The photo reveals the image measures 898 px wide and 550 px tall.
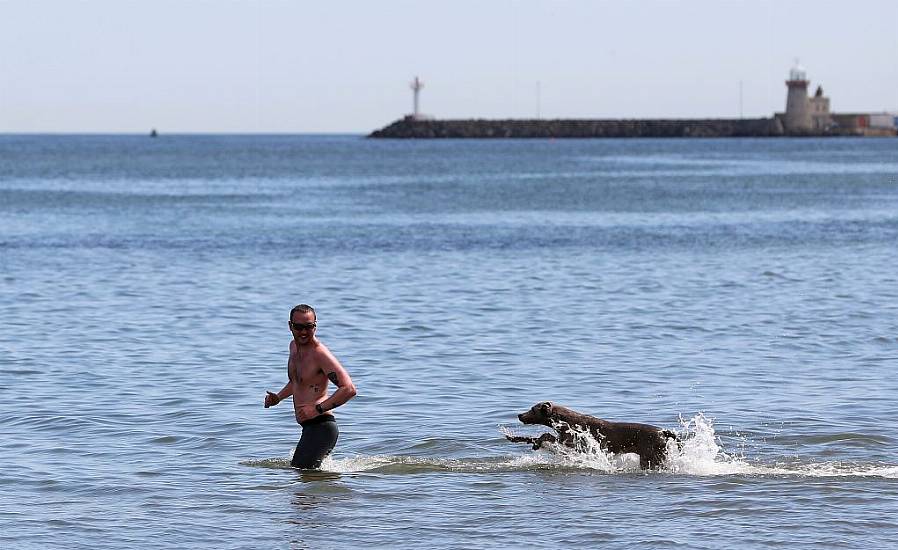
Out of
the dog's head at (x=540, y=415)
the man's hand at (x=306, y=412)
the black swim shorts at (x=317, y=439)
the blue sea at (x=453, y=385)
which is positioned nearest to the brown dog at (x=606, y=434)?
the dog's head at (x=540, y=415)

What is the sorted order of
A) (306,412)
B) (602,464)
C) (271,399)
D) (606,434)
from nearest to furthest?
(271,399) → (306,412) → (606,434) → (602,464)

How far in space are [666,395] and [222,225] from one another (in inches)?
1544

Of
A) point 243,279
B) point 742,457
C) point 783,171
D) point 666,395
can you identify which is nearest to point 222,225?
point 243,279

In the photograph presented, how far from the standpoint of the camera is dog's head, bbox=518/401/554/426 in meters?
13.9

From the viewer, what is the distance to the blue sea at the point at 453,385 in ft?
40.4

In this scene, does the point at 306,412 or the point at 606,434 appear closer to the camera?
the point at 306,412

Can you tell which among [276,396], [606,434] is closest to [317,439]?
[276,396]

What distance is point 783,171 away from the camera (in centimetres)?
10931

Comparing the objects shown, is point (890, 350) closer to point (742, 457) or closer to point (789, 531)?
point (742, 457)

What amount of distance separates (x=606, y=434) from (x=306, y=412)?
285 centimetres

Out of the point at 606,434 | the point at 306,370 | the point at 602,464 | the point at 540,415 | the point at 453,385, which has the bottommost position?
the point at 453,385

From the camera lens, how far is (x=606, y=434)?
13.6 metres

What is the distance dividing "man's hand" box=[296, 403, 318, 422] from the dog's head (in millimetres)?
2069

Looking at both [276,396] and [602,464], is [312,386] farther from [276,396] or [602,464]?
[602,464]
